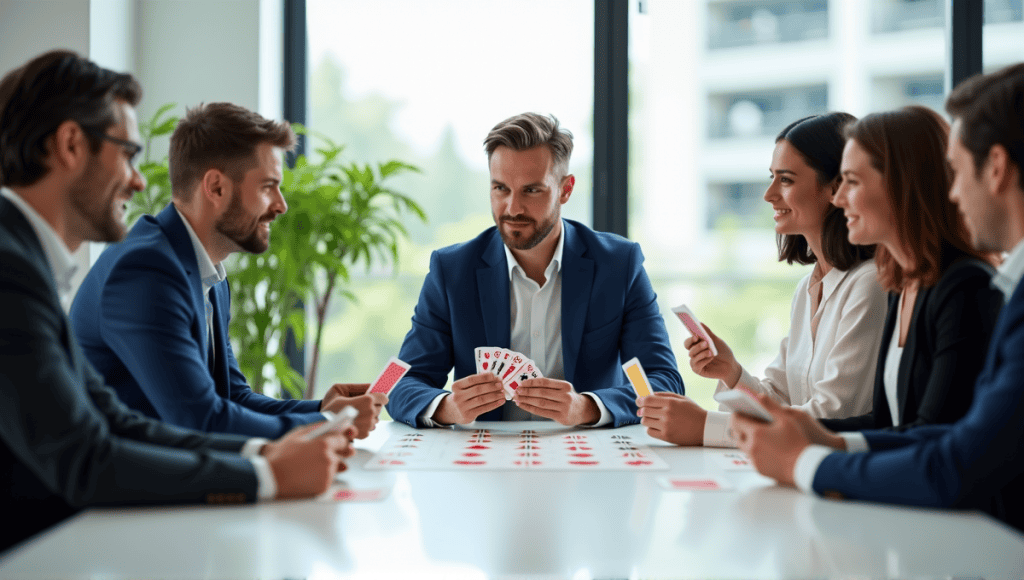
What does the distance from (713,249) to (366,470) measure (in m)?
3.21

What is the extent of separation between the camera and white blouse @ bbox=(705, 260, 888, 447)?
6.88 ft

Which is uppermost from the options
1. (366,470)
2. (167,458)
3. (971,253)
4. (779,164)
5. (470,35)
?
(470,35)

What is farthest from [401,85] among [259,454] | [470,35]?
[259,454]

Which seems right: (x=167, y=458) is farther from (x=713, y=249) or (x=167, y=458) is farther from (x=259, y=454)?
(x=713, y=249)

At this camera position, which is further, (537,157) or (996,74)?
(537,157)

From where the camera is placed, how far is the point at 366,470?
163cm

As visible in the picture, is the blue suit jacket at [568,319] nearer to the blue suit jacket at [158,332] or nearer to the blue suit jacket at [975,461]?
the blue suit jacket at [158,332]

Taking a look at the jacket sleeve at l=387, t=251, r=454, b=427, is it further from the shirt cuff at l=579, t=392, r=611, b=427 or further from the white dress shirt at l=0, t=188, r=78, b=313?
the white dress shirt at l=0, t=188, r=78, b=313

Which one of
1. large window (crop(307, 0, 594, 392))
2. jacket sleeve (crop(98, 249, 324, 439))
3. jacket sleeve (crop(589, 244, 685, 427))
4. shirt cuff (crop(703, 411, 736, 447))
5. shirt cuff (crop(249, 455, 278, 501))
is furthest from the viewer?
large window (crop(307, 0, 594, 392))

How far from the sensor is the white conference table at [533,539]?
1.05 metres

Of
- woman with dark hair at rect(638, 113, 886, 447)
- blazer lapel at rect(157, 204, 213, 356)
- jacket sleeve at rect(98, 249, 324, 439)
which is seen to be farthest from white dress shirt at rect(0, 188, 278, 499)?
woman with dark hair at rect(638, 113, 886, 447)

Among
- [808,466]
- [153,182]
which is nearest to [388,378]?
[808,466]

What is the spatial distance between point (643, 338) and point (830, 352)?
62 cm

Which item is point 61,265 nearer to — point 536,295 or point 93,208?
point 93,208
